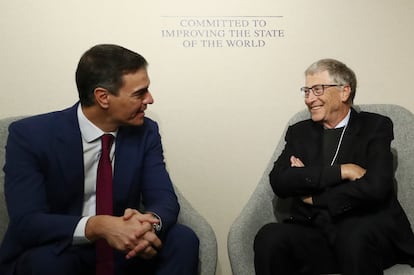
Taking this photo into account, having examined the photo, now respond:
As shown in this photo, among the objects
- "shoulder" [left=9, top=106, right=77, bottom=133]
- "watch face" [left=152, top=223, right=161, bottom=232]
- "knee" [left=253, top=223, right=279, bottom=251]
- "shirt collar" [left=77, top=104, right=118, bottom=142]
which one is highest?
"shoulder" [left=9, top=106, right=77, bottom=133]

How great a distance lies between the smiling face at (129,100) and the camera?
196 cm

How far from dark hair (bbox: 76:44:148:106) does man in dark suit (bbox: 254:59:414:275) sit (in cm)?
77

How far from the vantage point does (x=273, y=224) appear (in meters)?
2.17

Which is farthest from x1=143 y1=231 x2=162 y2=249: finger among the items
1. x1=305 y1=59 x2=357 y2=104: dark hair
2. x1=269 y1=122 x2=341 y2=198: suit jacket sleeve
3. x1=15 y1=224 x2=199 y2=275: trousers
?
x1=305 y1=59 x2=357 y2=104: dark hair

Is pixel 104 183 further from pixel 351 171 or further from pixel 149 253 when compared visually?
pixel 351 171

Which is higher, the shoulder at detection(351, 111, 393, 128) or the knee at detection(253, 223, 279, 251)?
the shoulder at detection(351, 111, 393, 128)

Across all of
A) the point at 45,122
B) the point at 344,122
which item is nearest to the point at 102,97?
the point at 45,122

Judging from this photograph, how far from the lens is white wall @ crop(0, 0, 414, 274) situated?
253 cm

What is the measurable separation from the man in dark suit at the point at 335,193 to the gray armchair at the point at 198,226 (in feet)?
0.58

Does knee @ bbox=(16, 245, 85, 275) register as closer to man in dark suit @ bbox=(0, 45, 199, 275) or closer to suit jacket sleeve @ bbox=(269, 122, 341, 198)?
man in dark suit @ bbox=(0, 45, 199, 275)

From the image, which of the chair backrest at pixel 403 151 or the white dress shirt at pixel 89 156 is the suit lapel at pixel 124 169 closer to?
the white dress shirt at pixel 89 156

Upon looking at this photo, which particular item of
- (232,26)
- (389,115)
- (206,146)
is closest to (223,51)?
(232,26)

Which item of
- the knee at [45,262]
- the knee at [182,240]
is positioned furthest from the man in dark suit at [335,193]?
the knee at [45,262]

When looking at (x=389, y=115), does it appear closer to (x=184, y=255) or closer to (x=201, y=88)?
(x=201, y=88)
